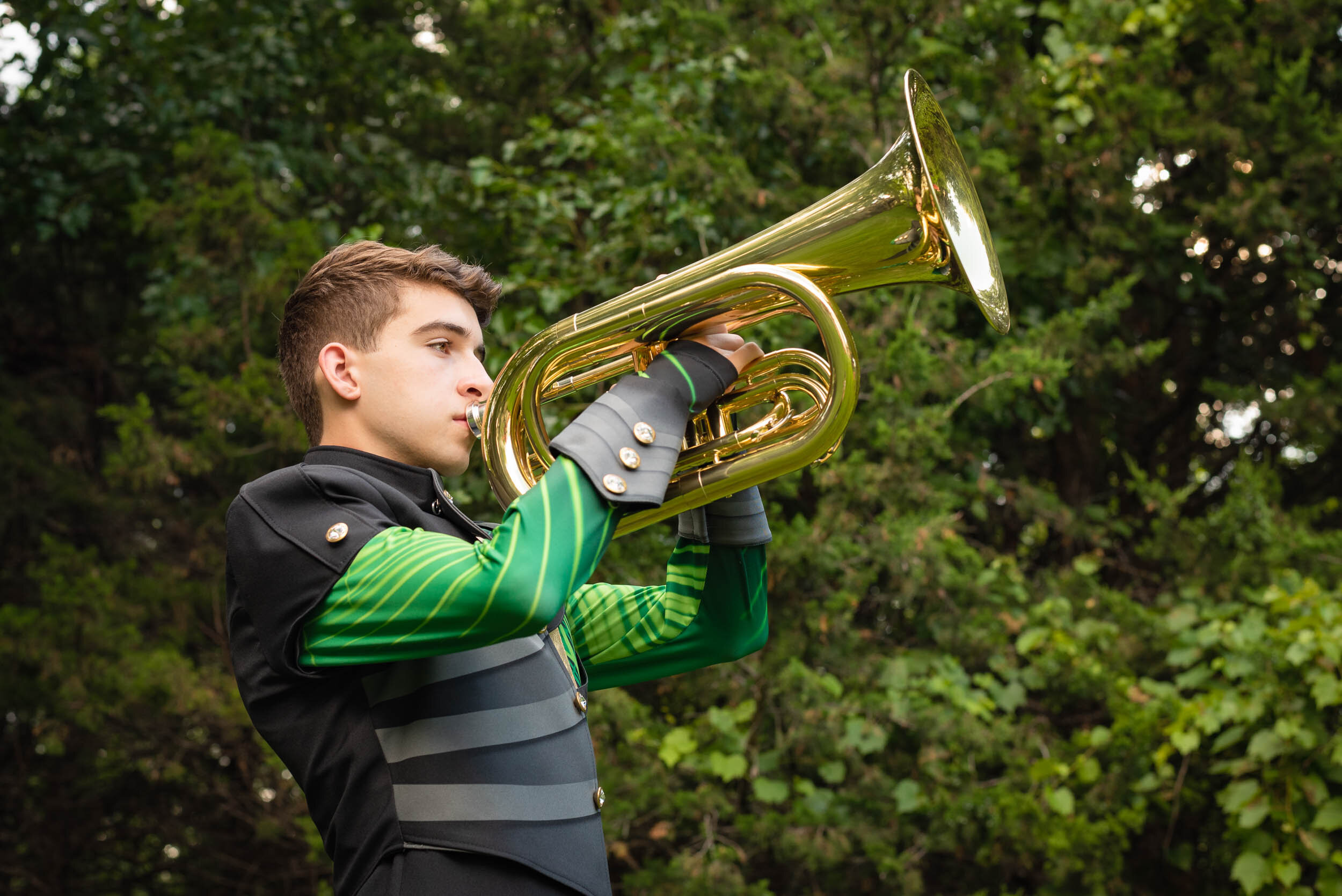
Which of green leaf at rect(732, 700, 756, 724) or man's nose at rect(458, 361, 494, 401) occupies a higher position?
man's nose at rect(458, 361, 494, 401)

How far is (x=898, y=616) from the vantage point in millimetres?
4180

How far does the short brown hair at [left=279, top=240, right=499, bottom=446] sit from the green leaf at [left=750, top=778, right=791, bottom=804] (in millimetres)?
2517

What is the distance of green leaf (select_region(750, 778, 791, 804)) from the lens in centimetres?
377

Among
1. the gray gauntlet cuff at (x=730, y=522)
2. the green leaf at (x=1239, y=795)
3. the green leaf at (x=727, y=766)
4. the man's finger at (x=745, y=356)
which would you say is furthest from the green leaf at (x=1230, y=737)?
the man's finger at (x=745, y=356)

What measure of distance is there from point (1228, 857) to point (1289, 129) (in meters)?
2.73

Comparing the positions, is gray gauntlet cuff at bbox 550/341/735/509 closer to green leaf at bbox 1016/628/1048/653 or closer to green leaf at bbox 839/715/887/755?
green leaf at bbox 839/715/887/755

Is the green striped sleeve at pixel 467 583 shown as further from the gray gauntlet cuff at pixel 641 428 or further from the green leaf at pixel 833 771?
the green leaf at pixel 833 771

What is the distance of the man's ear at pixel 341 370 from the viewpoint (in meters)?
1.55

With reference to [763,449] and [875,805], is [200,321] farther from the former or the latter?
[763,449]

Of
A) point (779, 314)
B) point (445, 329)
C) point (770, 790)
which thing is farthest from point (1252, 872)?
point (445, 329)

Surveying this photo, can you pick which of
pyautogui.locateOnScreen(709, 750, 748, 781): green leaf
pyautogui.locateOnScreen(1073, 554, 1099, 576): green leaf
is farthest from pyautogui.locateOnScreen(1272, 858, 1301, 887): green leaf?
pyautogui.locateOnScreen(709, 750, 748, 781): green leaf

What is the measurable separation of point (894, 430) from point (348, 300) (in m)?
2.45

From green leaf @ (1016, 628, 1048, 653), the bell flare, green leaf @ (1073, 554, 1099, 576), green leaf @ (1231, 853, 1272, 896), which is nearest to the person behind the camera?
the bell flare

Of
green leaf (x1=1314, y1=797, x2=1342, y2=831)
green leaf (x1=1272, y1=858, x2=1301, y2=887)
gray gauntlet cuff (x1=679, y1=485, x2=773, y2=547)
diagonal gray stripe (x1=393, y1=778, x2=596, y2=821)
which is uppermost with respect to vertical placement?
Answer: gray gauntlet cuff (x1=679, y1=485, x2=773, y2=547)
